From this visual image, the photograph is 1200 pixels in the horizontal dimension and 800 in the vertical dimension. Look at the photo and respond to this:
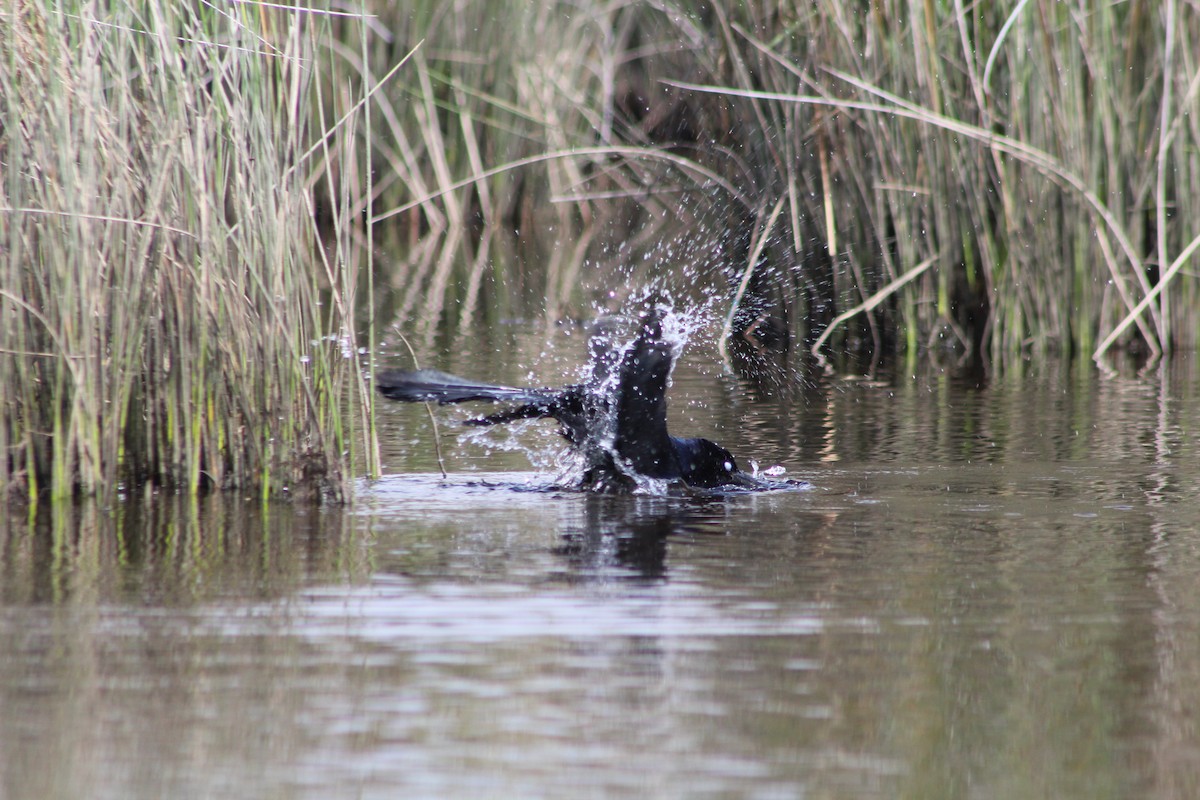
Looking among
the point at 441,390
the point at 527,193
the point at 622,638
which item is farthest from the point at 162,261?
the point at 527,193

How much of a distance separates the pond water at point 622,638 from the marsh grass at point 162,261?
20cm

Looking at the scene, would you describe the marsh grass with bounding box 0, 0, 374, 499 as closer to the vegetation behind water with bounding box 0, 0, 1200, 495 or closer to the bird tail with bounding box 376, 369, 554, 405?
the vegetation behind water with bounding box 0, 0, 1200, 495

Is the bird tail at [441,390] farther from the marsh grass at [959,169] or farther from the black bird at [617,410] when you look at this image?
the marsh grass at [959,169]

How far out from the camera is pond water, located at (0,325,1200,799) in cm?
263

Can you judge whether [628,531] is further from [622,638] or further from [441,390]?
[622,638]

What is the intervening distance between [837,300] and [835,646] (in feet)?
16.7

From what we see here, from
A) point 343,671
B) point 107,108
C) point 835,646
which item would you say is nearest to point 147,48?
point 107,108

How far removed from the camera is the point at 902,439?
589 cm

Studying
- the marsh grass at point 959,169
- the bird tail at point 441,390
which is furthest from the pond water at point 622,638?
the marsh grass at point 959,169

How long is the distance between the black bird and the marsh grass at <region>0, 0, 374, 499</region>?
33 centimetres

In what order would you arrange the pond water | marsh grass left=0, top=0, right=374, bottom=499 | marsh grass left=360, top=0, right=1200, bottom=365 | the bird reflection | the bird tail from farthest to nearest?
marsh grass left=360, top=0, right=1200, bottom=365
the bird tail
marsh grass left=0, top=0, right=374, bottom=499
the bird reflection
the pond water

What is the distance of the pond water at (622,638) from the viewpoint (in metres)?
2.63

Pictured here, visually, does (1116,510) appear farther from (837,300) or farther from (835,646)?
(837,300)

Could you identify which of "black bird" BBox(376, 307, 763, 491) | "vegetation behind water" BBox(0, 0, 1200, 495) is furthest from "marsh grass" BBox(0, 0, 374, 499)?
"black bird" BBox(376, 307, 763, 491)
